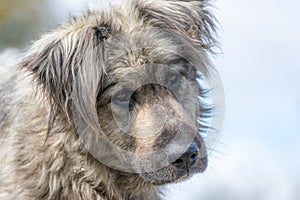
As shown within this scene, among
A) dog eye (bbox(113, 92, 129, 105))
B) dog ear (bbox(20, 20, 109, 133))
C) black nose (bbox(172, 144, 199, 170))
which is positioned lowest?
black nose (bbox(172, 144, 199, 170))

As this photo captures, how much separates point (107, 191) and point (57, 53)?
3.44 feet

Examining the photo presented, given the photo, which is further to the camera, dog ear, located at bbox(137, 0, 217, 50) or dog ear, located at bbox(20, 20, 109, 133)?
dog ear, located at bbox(137, 0, 217, 50)

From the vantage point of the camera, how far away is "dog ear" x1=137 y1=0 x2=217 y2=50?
21.7ft

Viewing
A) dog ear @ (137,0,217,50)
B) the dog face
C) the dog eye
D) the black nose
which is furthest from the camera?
dog ear @ (137,0,217,50)

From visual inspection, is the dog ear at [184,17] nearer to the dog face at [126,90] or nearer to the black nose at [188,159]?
the dog face at [126,90]

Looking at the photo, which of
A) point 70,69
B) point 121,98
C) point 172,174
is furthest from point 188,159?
point 70,69

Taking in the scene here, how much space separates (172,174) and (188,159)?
0.23 metres

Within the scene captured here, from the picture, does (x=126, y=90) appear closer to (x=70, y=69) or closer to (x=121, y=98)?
(x=121, y=98)

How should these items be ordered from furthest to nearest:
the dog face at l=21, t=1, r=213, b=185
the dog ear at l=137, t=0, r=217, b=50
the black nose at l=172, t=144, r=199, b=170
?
1. the dog ear at l=137, t=0, r=217, b=50
2. the dog face at l=21, t=1, r=213, b=185
3. the black nose at l=172, t=144, r=199, b=170

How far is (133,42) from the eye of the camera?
637 centimetres

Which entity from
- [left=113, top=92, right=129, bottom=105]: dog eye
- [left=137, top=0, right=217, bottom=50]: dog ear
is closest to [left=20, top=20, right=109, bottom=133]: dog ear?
[left=113, top=92, right=129, bottom=105]: dog eye

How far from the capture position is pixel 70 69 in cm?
624

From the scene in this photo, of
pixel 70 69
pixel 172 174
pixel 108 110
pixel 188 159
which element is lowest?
pixel 172 174

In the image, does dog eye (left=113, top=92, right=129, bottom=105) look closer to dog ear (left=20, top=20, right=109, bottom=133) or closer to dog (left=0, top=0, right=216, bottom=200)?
dog (left=0, top=0, right=216, bottom=200)
